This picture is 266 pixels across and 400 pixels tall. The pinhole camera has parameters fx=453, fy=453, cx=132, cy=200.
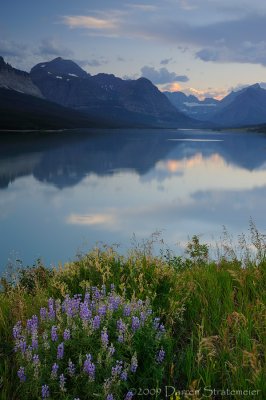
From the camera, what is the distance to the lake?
26208 mm

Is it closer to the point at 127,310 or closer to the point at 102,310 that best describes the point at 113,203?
the point at 127,310

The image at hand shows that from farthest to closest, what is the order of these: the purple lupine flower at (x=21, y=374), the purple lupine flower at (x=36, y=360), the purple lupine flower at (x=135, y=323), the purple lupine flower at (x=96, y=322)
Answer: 1. the purple lupine flower at (x=135, y=323)
2. the purple lupine flower at (x=96, y=322)
3. the purple lupine flower at (x=21, y=374)
4. the purple lupine flower at (x=36, y=360)

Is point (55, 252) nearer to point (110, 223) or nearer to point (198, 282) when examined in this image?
point (110, 223)

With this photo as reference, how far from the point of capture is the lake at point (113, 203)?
26.2m

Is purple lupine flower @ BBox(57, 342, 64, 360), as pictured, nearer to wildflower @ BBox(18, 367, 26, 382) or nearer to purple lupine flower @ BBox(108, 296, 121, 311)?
wildflower @ BBox(18, 367, 26, 382)

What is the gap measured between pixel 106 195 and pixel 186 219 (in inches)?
555

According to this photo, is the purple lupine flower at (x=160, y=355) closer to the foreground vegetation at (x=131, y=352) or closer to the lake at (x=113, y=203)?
the foreground vegetation at (x=131, y=352)

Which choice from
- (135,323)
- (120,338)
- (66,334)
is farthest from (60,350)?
(135,323)

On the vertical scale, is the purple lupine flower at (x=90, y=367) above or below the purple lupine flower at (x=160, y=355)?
above

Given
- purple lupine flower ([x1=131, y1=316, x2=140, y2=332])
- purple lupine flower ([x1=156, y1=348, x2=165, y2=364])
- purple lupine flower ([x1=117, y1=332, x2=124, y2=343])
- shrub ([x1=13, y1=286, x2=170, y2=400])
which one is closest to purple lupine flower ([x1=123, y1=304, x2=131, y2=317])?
shrub ([x1=13, y1=286, x2=170, y2=400])

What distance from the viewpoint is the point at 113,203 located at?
40.5 metres

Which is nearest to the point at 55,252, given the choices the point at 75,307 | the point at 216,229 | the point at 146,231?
the point at 146,231

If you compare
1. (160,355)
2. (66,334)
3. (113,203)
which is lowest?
(113,203)

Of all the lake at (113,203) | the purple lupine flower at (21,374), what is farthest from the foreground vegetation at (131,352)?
the lake at (113,203)
